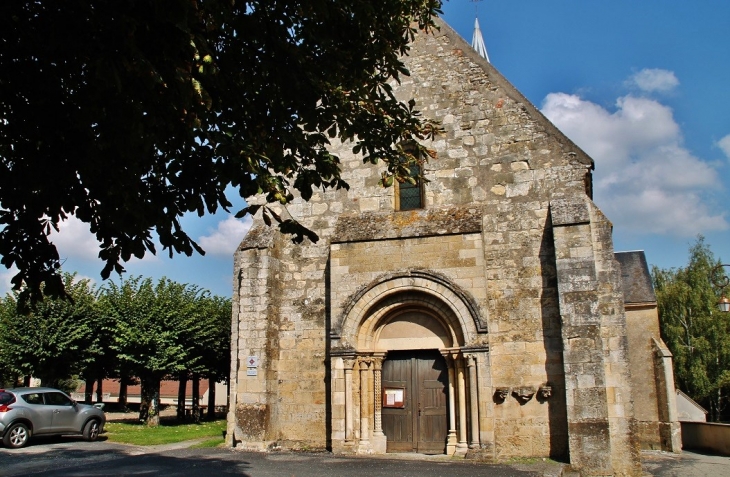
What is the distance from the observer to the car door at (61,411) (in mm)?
15984

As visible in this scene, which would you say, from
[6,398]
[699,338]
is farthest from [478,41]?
[6,398]

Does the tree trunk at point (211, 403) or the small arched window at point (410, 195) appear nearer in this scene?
the small arched window at point (410, 195)

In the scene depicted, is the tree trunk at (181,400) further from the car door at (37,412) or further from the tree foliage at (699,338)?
the tree foliage at (699,338)

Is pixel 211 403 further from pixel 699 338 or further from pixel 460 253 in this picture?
pixel 699 338

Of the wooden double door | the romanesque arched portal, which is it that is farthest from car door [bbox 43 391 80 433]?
the wooden double door

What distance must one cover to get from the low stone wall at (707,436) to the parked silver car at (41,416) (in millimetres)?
17634

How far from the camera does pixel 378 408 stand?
13.4 metres

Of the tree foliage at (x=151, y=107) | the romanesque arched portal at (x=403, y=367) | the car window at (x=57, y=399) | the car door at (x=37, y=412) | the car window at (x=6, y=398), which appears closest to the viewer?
the tree foliage at (x=151, y=107)

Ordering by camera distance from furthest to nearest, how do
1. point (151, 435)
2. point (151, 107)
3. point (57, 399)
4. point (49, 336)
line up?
point (49, 336) → point (151, 435) → point (57, 399) → point (151, 107)

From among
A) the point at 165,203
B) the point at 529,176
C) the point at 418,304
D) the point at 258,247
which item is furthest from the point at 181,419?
Answer: the point at 165,203

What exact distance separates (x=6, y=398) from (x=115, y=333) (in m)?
8.22

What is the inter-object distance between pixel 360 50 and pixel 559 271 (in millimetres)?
7045

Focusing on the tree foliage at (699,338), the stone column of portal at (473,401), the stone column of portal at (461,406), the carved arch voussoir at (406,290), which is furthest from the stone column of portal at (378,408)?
the tree foliage at (699,338)

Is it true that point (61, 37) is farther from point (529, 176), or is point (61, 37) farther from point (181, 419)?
point (181, 419)
